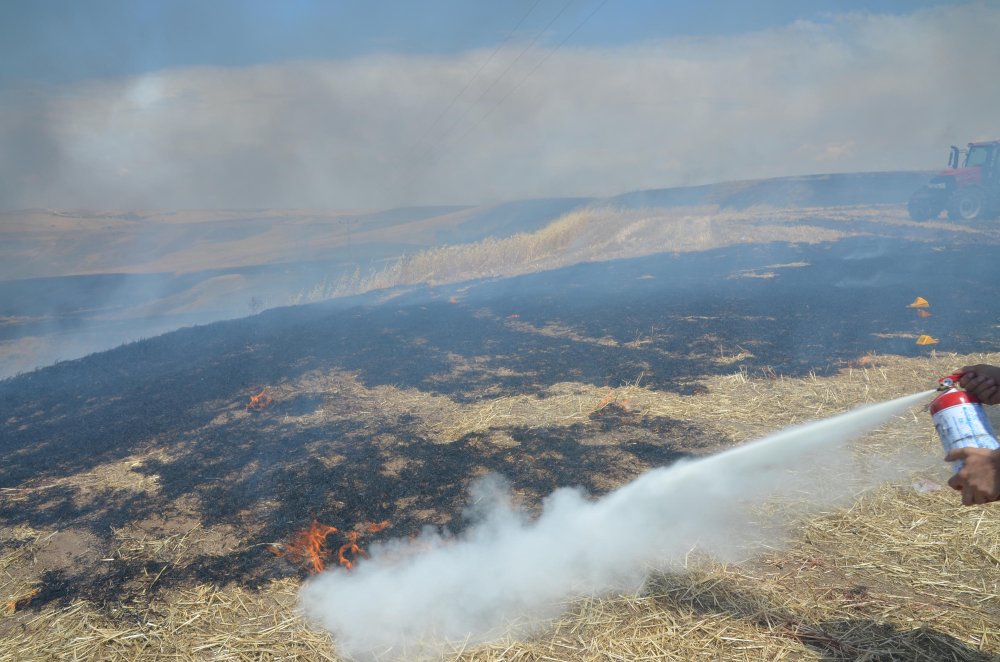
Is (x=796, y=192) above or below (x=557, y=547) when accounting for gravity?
above

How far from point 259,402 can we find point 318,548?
13.9 ft

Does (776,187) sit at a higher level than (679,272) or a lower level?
higher

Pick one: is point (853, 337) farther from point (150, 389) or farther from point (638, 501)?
point (150, 389)

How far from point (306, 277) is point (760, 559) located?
3231cm

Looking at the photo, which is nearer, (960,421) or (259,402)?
(960,421)

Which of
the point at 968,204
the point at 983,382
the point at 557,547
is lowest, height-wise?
the point at 557,547

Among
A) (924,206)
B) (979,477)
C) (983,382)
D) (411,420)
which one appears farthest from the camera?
(924,206)

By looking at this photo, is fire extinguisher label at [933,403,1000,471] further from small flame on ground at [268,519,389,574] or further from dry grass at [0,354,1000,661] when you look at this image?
small flame on ground at [268,519,389,574]

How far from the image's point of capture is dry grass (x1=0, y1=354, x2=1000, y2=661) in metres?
3.56

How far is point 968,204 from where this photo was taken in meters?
24.6

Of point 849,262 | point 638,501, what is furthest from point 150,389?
point 849,262

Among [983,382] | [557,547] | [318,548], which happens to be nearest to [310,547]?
[318,548]

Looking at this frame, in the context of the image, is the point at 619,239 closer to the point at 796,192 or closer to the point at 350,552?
the point at 796,192

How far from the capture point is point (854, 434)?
251 inches
